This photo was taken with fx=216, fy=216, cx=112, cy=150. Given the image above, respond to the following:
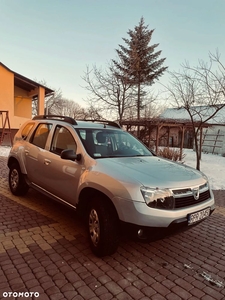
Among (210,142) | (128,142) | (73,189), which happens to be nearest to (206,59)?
(128,142)

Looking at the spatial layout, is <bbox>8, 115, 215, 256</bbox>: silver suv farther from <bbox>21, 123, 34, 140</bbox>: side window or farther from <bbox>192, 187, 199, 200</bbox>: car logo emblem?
<bbox>21, 123, 34, 140</bbox>: side window

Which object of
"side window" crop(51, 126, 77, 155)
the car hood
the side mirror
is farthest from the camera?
"side window" crop(51, 126, 77, 155)

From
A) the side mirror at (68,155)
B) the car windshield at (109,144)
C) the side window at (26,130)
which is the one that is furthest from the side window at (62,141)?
the side window at (26,130)

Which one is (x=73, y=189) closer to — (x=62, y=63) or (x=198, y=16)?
(x=198, y=16)

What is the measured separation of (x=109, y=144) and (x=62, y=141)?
838 mm

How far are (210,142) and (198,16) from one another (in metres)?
15.0

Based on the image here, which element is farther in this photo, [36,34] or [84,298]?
[36,34]

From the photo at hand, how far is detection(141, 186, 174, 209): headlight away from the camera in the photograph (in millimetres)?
2516

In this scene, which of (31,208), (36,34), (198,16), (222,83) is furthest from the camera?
(36,34)

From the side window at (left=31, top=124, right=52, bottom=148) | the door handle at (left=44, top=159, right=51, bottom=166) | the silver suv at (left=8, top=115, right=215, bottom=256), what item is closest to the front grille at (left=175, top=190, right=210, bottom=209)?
the silver suv at (left=8, top=115, right=215, bottom=256)

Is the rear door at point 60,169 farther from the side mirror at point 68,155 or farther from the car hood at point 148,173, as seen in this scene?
the car hood at point 148,173

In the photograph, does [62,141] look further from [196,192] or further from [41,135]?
[196,192]

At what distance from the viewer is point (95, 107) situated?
44.9ft

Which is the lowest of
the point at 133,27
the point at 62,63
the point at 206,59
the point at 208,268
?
the point at 208,268
